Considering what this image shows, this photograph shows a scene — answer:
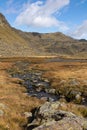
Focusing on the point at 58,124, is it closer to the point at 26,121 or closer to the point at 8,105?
the point at 26,121

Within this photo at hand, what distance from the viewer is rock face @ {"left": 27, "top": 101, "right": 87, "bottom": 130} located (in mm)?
17016

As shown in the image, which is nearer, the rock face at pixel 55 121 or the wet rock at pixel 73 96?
the rock face at pixel 55 121

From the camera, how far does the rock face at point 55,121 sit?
17.0m

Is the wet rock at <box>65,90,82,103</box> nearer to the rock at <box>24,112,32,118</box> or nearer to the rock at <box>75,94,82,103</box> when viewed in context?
the rock at <box>75,94,82,103</box>

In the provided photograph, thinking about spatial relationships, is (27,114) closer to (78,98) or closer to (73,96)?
(78,98)

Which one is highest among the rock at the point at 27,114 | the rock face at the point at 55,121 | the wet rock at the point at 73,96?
the rock face at the point at 55,121

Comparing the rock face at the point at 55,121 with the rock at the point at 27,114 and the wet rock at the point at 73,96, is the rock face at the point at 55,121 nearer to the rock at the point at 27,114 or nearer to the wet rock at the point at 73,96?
the rock at the point at 27,114

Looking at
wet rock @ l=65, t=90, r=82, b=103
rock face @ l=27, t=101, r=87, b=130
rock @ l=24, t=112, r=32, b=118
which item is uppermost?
rock face @ l=27, t=101, r=87, b=130

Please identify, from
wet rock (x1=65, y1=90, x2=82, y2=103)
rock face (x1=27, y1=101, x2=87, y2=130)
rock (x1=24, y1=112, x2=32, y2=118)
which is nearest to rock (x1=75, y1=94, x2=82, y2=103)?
wet rock (x1=65, y1=90, x2=82, y2=103)

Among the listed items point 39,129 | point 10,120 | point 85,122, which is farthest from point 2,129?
point 85,122

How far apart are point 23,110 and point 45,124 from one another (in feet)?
22.8

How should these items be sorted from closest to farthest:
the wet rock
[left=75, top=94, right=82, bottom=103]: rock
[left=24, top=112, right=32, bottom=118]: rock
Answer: [left=24, top=112, right=32, bottom=118]: rock → [left=75, top=94, right=82, bottom=103]: rock → the wet rock

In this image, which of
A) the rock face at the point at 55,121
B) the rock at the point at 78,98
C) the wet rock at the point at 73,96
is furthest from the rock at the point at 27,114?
the wet rock at the point at 73,96

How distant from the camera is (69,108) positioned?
2252cm
